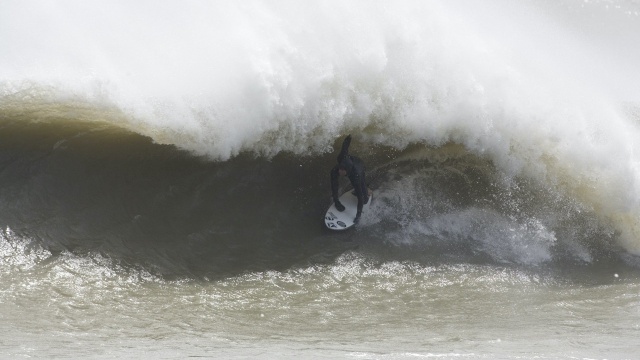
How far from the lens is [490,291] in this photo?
8414 millimetres

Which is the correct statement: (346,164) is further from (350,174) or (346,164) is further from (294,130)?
(294,130)

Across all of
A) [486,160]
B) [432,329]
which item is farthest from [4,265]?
[486,160]

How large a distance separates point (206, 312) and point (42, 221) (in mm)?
2588

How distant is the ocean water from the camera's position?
24.6 ft

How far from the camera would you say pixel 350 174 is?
882cm

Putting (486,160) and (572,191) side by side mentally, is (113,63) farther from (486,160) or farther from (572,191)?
(572,191)

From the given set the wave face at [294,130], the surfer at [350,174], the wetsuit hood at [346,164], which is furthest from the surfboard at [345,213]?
the wetsuit hood at [346,164]

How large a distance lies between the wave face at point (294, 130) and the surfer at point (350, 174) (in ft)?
1.34

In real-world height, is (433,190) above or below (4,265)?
above

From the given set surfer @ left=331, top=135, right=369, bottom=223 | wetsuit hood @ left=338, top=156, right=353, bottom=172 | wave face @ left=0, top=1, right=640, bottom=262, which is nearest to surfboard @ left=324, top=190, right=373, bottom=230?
surfer @ left=331, top=135, right=369, bottom=223

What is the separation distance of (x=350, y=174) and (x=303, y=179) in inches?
42.5

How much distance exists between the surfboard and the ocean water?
0.45ft

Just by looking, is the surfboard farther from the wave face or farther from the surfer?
the wave face

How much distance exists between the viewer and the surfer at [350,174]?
880 cm
